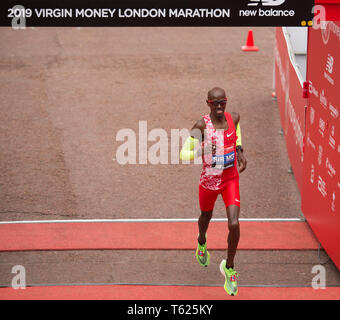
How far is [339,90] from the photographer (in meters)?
7.87

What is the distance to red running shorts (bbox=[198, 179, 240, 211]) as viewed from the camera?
7367 millimetres

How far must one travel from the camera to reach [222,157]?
23.9 ft

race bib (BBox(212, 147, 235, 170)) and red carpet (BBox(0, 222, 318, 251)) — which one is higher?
race bib (BBox(212, 147, 235, 170))

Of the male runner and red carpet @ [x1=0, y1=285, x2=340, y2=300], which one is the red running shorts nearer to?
the male runner

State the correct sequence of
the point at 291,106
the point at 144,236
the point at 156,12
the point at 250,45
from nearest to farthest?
the point at 156,12 < the point at 144,236 < the point at 291,106 < the point at 250,45

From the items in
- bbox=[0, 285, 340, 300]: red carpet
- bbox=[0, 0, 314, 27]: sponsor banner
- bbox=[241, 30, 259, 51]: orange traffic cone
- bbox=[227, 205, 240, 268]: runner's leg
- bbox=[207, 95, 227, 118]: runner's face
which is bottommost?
bbox=[0, 285, 340, 300]: red carpet

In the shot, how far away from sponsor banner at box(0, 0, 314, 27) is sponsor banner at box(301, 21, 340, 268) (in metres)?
1.18

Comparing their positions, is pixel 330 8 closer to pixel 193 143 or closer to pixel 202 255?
pixel 193 143

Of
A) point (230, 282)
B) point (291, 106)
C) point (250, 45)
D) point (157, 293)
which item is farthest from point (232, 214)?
point (250, 45)

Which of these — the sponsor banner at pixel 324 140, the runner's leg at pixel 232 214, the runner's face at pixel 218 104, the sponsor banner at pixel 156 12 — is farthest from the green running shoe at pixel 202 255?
the sponsor banner at pixel 156 12

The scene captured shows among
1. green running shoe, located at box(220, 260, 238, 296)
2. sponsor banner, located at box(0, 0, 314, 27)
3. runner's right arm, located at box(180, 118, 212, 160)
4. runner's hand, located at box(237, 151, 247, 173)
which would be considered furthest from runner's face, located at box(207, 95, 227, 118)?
green running shoe, located at box(220, 260, 238, 296)

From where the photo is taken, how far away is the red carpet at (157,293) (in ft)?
24.9

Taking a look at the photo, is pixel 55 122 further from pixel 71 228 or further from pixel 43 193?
pixel 71 228

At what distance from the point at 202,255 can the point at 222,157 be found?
144 cm
